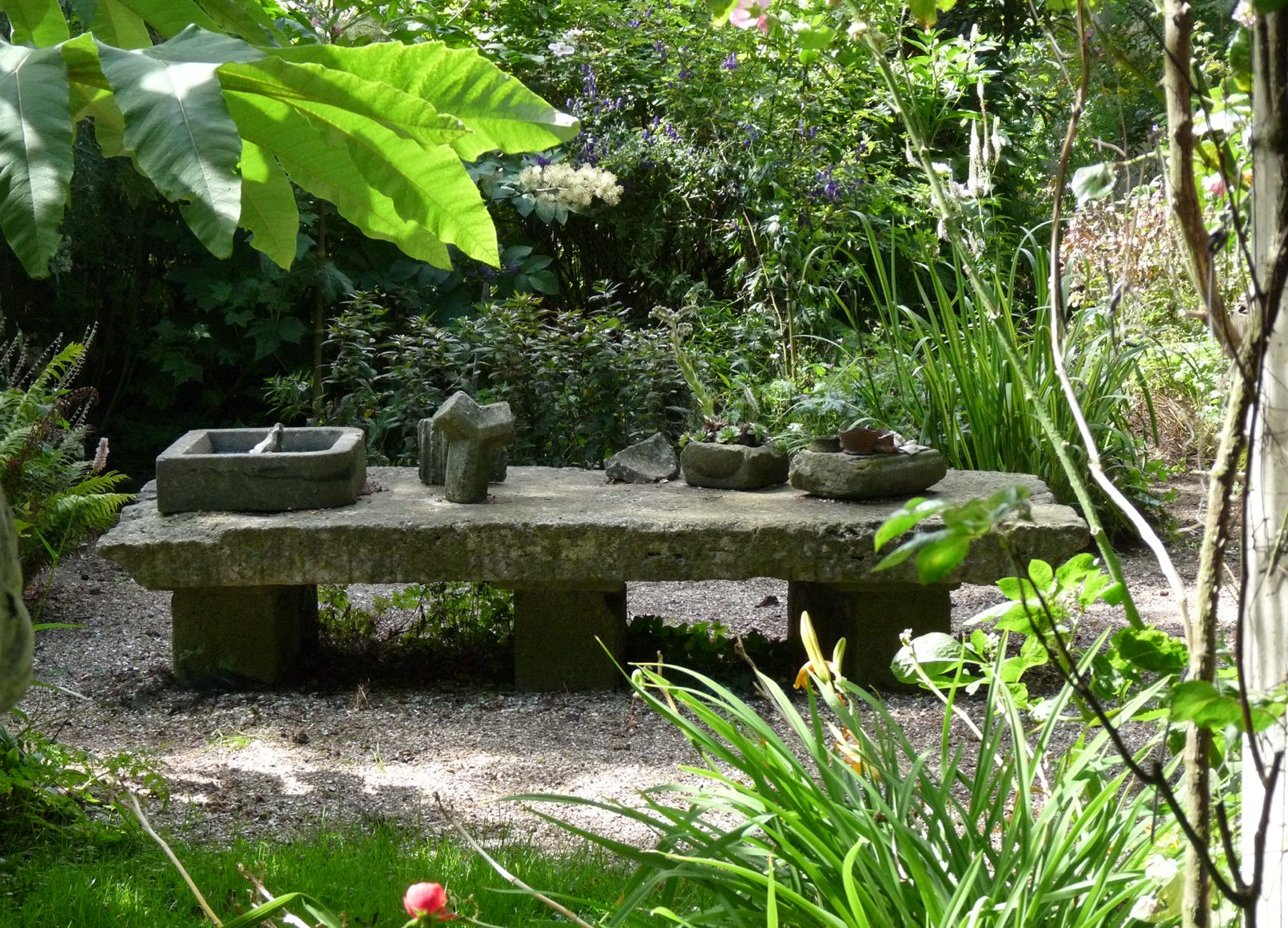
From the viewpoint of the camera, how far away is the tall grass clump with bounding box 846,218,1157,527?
544 cm

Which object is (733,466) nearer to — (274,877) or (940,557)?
(274,877)

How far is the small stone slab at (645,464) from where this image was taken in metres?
4.57

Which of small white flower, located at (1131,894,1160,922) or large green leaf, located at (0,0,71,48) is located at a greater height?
large green leaf, located at (0,0,71,48)

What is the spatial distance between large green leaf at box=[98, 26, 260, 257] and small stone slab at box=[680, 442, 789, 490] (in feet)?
11.4

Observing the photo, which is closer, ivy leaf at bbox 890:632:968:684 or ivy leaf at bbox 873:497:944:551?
ivy leaf at bbox 873:497:944:551

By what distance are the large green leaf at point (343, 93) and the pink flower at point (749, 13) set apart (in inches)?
23.5

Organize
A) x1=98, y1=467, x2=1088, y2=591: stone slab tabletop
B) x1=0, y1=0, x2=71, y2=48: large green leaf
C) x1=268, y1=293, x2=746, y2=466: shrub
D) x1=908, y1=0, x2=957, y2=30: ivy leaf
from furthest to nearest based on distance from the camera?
1. x1=268, y1=293, x2=746, y2=466: shrub
2. x1=98, y1=467, x2=1088, y2=591: stone slab tabletop
3. x1=908, y1=0, x2=957, y2=30: ivy leaf
4. x1=0, y1=0, x2=71, y2=48: large green leaf

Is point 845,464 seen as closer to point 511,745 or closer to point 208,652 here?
point 511,745

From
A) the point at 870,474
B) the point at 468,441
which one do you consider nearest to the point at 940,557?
the point at 870,474

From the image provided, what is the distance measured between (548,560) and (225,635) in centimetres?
110

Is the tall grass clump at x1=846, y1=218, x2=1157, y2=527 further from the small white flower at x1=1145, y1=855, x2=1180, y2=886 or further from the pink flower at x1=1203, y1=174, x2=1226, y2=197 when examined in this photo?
the small white flower at x1=1145, y1=855, x2=1180, y2=886

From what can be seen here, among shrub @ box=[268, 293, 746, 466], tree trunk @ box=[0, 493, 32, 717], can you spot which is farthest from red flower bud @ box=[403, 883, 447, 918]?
shrub @ box=[268, 293, 746, 466]

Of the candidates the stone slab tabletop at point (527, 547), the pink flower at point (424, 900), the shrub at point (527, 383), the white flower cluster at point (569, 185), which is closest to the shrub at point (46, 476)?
the stone slab tabletop at point (527, 547)

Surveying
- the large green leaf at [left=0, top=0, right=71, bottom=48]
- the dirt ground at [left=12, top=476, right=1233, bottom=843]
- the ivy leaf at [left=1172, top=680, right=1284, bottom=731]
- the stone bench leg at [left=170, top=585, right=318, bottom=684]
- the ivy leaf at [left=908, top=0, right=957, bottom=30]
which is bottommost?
the dirt ground at [left=12, top=476, right=1233, bottom=843]
